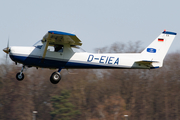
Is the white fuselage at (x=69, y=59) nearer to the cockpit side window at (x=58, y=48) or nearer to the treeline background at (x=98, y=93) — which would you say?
the cockpit side window at (x=58, y=48)

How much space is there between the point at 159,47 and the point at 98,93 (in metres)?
23.3

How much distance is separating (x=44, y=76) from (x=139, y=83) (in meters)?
12.7


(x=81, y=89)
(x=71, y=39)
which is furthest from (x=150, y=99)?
(x=71, y=39)

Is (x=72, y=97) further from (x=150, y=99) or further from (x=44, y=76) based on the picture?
(x=150, y=99)

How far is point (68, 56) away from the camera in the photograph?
12.0m

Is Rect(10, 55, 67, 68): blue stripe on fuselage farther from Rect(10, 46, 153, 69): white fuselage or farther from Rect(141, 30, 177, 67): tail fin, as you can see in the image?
Rect(141, 30, 177, 67): tail fin

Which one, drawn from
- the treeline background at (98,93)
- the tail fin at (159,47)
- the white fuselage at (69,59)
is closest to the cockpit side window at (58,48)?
the white fuselage at (69,59)

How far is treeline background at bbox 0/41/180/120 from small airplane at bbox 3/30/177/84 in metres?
16.9

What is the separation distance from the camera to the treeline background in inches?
1287

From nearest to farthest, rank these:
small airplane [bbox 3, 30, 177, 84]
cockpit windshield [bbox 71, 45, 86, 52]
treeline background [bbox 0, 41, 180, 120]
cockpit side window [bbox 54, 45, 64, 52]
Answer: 1. small airplane [bbox 3, 30, 177, 84]
2. cockpit side window [bbox 54, 45, 64, 52]
3. cockpit windshield [bbox 71, 45, 86, 52]
4. treeline background [bbox 0, 41, 180, 120]

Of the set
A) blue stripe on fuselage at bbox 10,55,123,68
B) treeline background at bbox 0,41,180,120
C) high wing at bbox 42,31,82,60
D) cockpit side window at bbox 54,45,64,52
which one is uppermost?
high wing at bbox 42,31,82,60

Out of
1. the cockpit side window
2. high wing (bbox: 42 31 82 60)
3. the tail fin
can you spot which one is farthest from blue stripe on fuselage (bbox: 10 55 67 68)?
A: the tail fin

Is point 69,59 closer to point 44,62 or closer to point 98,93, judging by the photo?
point 44,62

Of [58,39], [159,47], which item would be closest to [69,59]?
[58,39]
